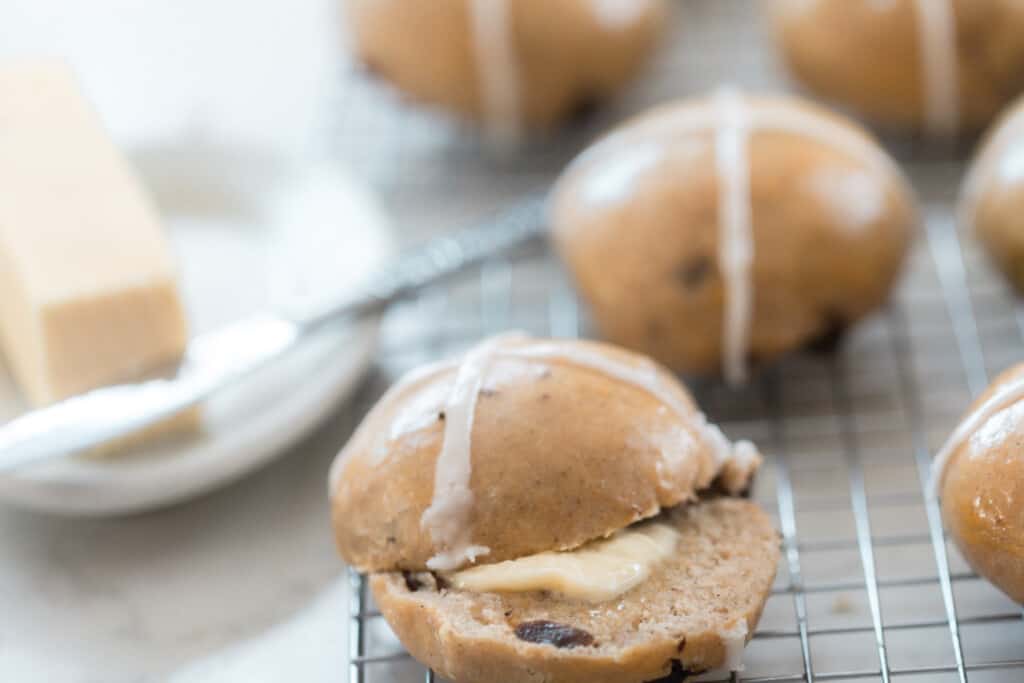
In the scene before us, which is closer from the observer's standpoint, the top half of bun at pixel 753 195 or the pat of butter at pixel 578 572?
the pat of butter at pixel 578 572

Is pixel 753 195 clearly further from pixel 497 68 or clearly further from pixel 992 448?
pixel 497 68

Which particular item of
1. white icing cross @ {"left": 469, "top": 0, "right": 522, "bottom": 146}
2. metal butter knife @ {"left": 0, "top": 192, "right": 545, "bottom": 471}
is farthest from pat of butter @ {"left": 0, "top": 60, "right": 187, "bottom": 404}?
white icing cross @ {"left": 469, "top": 0, "right": 522, "bottom": 146}

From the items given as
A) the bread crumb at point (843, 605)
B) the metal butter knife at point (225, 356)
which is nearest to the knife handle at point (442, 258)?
the metal butter knife at point (225, 356)

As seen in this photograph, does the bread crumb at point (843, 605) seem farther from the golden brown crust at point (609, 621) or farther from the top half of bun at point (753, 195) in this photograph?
the top half of bun at point (753, 195)

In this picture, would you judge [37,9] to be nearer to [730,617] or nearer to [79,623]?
[79,623]

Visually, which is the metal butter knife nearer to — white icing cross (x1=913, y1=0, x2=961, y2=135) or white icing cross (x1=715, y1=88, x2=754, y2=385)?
white icing cross (x1=715, y1=88, x2=754, y2=385)
